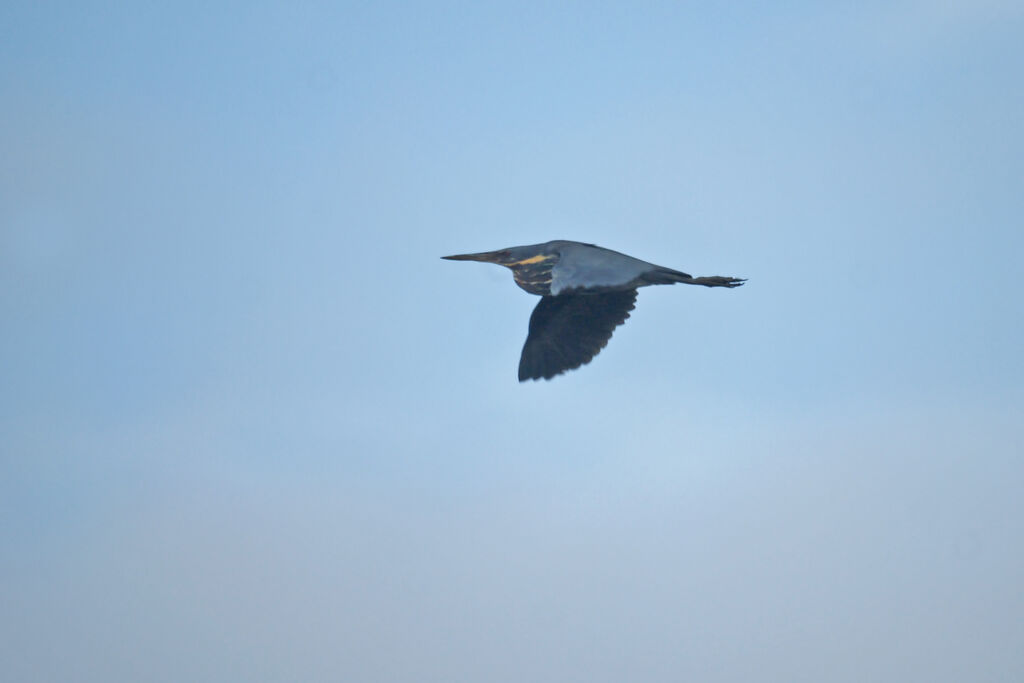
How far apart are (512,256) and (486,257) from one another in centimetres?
59

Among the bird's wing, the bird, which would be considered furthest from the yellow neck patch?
the bird's wing

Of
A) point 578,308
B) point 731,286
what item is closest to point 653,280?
point 731,286

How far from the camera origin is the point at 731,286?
20.2 m

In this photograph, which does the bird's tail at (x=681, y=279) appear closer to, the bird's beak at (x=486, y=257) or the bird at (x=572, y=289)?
the bird at (x=572, y=289)

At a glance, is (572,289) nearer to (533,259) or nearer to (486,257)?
(533,259)

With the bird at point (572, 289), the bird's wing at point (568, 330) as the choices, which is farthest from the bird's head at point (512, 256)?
the bird's wing at point (568, 330)

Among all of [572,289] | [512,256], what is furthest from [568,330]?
[572,289]

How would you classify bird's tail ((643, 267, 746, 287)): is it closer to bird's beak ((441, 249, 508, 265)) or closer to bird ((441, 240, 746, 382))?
bird ((441, 240, 746, 382))

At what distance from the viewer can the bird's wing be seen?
77.0 feet

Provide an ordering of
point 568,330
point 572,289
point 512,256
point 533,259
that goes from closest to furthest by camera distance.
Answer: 1. point 572,289
2. point 533,259
3. point 512,256
4. point 568,330

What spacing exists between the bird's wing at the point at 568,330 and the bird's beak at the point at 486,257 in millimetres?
1873

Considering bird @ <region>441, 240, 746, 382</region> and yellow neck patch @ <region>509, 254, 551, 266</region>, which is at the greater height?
yellow neck patch @ <region>509, 254, 551, 266</region>

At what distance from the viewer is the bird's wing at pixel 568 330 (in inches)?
925

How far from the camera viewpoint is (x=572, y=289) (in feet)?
65.6
